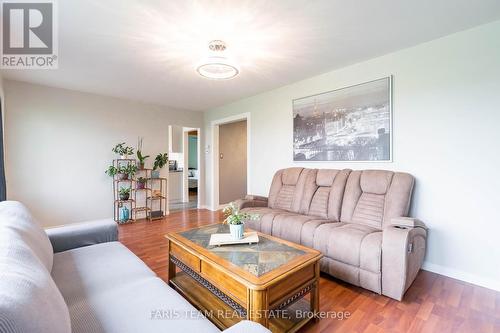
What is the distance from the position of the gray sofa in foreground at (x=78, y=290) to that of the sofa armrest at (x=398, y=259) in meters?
1.51

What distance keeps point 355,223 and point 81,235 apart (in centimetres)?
270

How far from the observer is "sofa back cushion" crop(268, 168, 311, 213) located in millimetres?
3291

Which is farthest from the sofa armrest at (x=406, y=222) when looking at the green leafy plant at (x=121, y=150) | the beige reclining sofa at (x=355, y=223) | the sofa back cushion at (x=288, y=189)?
the green leafy plant at (x=121, y=150)

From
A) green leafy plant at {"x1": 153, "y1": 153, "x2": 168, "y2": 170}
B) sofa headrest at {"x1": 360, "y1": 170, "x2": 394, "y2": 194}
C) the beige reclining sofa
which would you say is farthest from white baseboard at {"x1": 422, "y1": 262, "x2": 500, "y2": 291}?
green leafy plant at {"x1": 153, "y1": 153, "x2": 168, "y2": 170}

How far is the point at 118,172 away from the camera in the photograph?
14.1 ft

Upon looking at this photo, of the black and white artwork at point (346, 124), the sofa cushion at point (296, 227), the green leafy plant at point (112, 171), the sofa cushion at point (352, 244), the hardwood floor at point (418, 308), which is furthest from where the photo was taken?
the green leafy plant at point (112, 171)

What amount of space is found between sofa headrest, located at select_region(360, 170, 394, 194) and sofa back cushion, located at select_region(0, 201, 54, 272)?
287cm

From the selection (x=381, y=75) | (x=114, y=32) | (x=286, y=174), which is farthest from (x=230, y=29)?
(x=286, y=174)

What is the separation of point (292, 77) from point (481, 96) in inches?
82.0

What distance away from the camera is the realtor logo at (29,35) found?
188 cm

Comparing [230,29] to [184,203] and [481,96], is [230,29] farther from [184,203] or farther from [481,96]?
[184,203]

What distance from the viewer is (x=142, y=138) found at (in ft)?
15.6

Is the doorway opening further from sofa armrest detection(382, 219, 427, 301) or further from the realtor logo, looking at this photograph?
sofa armrest detection(382, 219, 427, 301)

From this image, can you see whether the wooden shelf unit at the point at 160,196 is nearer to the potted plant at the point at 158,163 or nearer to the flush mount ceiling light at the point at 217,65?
the potted plant at the point at 158,163
